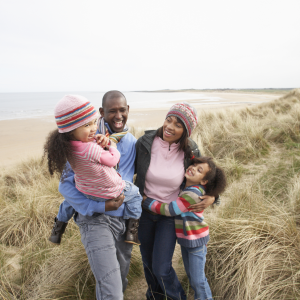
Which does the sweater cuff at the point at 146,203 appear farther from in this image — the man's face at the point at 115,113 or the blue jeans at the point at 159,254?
the man's face at the point at 115,113

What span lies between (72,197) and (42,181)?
326 centimetres

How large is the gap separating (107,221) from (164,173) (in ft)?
2.17

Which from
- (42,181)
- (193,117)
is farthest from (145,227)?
(42,181)

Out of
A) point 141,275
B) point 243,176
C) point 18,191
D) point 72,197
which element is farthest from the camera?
point 243,176

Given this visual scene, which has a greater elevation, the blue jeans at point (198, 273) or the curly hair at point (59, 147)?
the curly hair at point (59, 147)

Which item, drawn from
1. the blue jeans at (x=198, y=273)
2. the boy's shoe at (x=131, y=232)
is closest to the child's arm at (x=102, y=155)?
the boy's shoe at (x=131, y=232)

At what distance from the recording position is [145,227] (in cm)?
214

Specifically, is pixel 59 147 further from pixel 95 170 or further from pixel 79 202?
pixel 79 202

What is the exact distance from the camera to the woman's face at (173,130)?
2082mm

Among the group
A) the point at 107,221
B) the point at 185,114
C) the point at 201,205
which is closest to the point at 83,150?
the point at 107,221

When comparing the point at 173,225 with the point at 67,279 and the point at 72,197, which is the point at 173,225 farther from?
the point at 67,279

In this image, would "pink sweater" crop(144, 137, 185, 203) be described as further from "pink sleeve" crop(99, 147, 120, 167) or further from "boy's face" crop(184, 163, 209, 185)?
"pink sleeve" crop(99, 147, 120, 167)

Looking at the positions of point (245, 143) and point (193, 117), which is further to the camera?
point (245, 143)

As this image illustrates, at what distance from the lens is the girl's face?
5.23 feet
